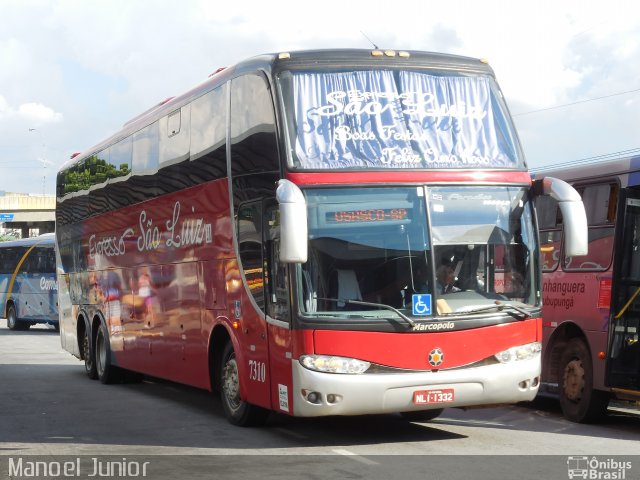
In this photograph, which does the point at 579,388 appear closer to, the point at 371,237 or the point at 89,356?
the point at 371,237

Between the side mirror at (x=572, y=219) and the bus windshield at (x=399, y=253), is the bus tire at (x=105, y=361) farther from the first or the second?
the side mirror at (x=572, y=219)

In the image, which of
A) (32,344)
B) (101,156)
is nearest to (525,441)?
(101,156)

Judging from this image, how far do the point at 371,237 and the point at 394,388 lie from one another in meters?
1.41

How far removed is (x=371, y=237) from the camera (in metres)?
10.2

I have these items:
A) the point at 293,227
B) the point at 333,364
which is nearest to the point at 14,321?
the point at 333,364

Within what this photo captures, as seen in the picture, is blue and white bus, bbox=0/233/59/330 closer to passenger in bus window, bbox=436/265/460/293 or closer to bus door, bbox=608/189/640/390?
bus door, bbox=608/189/640/390

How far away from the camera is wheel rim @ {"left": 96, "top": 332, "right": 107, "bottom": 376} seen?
1878 cm

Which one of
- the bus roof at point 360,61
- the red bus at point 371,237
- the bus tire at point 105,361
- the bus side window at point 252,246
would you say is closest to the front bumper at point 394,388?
the red bus at point 371,237

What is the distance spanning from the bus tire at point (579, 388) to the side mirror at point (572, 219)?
8.28 feet

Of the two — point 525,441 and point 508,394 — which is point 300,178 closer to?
point 508,394

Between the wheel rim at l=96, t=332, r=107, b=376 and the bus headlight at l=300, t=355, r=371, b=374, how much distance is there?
9.34 meters

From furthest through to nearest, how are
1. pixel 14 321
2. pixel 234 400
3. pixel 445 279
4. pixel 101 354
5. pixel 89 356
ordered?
pixel 14 321, pixel 89 356, pixel 101 354, pixel 234 400, pixel 445 279

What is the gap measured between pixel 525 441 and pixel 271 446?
2.59 metres

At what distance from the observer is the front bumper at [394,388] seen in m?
10.0
